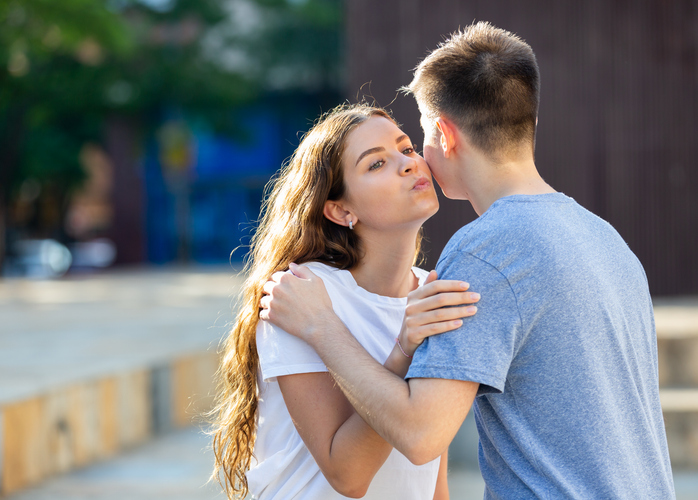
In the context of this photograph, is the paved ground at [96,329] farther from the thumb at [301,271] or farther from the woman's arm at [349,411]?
the woman's arm at [349,411]

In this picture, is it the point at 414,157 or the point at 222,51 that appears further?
the point at 222,51

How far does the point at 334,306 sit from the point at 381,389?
549mm

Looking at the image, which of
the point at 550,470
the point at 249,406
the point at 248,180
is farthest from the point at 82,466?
the point at 248,180

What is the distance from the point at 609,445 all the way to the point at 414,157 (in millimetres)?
982

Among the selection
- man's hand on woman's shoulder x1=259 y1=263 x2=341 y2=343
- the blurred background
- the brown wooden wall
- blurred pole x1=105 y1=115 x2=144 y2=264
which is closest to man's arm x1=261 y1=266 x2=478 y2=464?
man's hand on woman's shoulder x1=259 y1=263 x2=341 y2=343

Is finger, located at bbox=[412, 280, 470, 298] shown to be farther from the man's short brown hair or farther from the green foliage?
the green foliage

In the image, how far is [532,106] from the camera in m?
1.64

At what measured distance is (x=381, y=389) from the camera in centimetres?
151

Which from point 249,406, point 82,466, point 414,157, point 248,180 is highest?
point 414,157

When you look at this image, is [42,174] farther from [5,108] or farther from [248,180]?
[248,180]

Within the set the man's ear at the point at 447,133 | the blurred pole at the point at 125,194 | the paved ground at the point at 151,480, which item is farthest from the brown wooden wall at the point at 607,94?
the blurred pole at the point at 125,194

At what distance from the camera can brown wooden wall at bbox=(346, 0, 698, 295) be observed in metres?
7.89

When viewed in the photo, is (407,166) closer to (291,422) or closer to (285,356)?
(285,356)

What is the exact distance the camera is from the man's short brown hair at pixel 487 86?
1.59 meters
